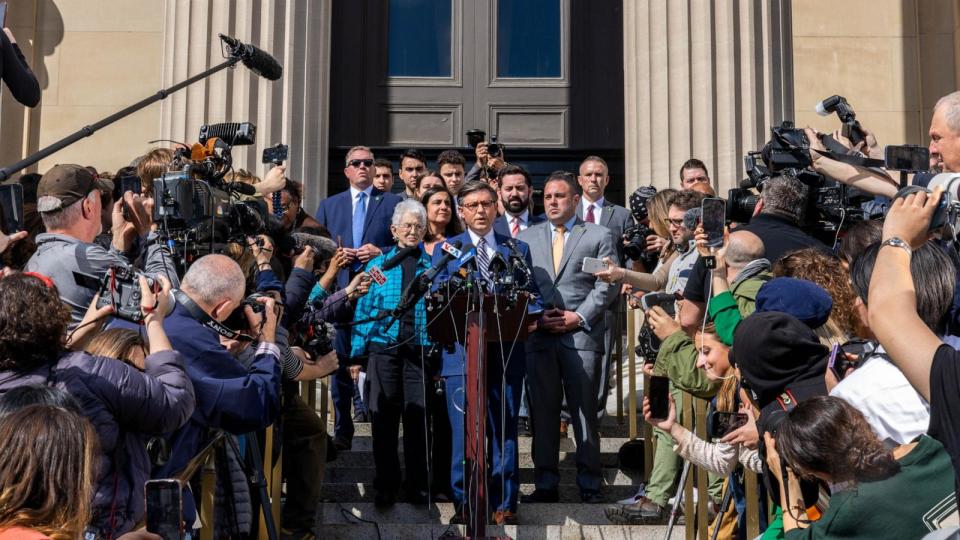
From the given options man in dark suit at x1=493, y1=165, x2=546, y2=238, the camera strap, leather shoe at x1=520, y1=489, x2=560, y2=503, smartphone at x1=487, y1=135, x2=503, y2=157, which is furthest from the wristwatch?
smartphone at x1=487, y1=135, x2=503, y2=157

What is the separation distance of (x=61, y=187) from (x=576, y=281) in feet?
13.4

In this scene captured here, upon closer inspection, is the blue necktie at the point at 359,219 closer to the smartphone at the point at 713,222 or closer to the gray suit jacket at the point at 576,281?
the gray suit jacket at the point at 576,281

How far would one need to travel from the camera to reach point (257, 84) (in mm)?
11305

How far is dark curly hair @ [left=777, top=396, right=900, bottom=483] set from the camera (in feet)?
12.9

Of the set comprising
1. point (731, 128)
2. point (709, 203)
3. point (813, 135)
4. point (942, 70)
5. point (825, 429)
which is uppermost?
point (942, 70)

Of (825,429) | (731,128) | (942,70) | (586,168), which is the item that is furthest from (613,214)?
(825,429)

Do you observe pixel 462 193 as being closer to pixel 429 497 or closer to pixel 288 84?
pixel 429 497

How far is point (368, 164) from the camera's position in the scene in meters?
10.4

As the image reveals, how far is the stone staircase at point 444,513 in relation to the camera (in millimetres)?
7930

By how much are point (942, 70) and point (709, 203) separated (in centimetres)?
779

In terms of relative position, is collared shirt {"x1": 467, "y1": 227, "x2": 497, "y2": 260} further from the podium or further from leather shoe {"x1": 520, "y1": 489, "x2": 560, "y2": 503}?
leather shoe {"x1": 520, "y1": 489, "x2": 560, "y2": 503}

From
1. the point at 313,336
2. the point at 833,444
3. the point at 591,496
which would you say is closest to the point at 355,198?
the point at 313,336

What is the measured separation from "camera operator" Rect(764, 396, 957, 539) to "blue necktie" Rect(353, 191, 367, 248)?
6.35 m

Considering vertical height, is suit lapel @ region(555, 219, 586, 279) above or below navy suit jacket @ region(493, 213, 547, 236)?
below
